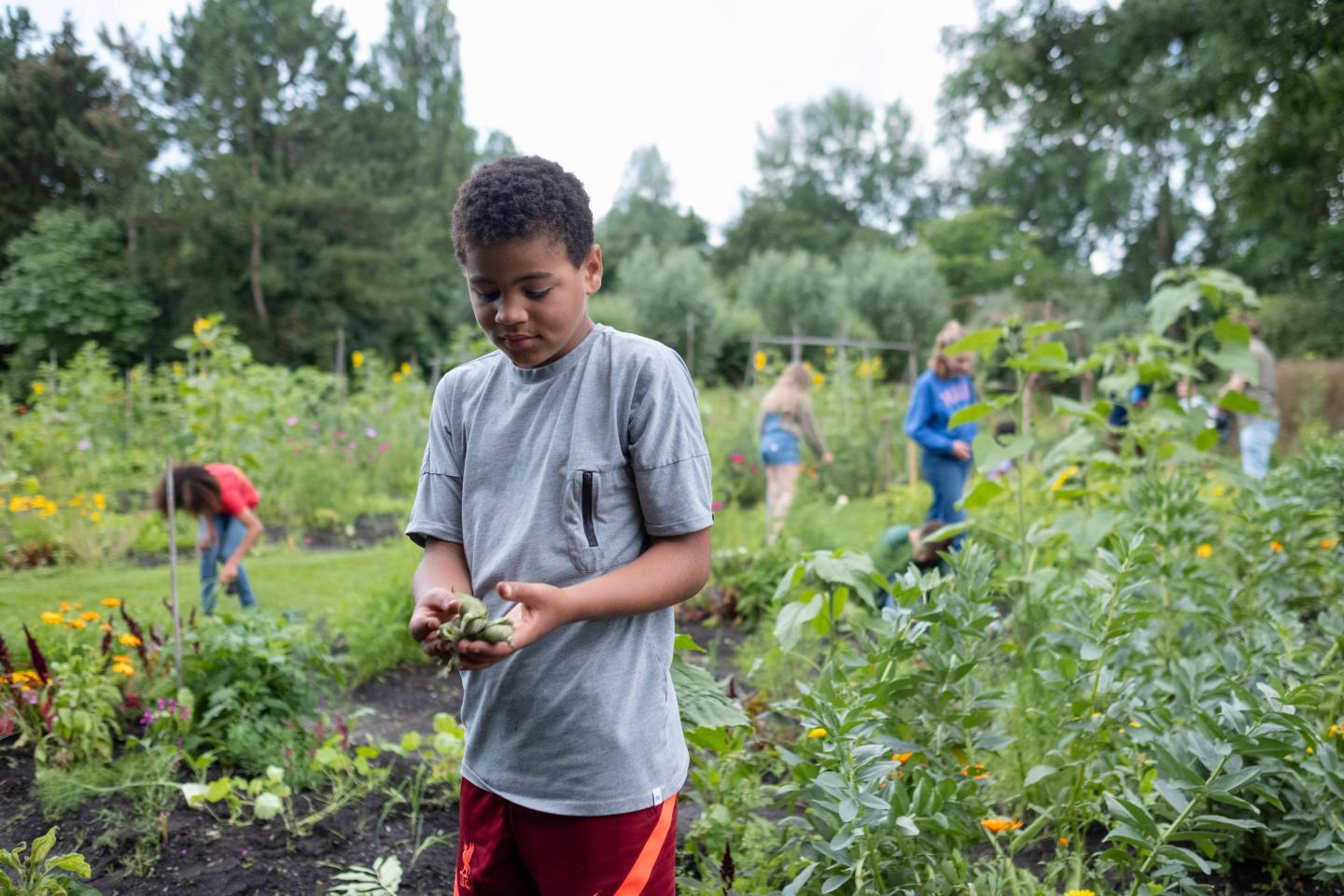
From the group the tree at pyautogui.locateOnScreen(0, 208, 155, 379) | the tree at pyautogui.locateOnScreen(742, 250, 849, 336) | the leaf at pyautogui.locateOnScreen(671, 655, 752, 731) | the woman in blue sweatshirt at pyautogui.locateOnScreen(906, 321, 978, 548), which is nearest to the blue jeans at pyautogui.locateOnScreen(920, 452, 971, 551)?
the woman in blue sweatshirt at pyautogui.locateOnScreen(906, 321, 978, 548)

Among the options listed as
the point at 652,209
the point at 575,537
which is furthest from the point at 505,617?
the point at 652,209

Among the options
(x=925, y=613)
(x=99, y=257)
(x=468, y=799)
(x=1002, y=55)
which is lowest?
(x=468, y=799)

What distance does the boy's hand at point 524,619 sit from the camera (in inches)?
45.3

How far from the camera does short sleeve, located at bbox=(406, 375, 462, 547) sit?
4.91 ft

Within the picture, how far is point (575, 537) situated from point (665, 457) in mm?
166

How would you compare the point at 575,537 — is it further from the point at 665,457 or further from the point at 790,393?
the point at 790,393

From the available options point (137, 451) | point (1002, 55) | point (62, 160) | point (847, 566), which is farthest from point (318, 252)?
point (847, 566)

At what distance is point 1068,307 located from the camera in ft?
77.5

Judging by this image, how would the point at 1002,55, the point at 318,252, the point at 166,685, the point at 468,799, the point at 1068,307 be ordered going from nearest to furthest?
the point at 468,799, the point at 166,685, the point at 1002,55, the point at 1068,307, the point at 318,252

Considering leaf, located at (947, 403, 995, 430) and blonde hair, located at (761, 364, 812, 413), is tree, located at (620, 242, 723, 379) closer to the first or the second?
blonde hair, located at (761, 364, 812, 413)

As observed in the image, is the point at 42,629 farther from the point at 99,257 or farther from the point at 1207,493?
the point at 99,257

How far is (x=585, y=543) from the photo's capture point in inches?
53.3

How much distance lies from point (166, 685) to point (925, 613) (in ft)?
7.45

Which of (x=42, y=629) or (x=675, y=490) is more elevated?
(x=675, y=490)
